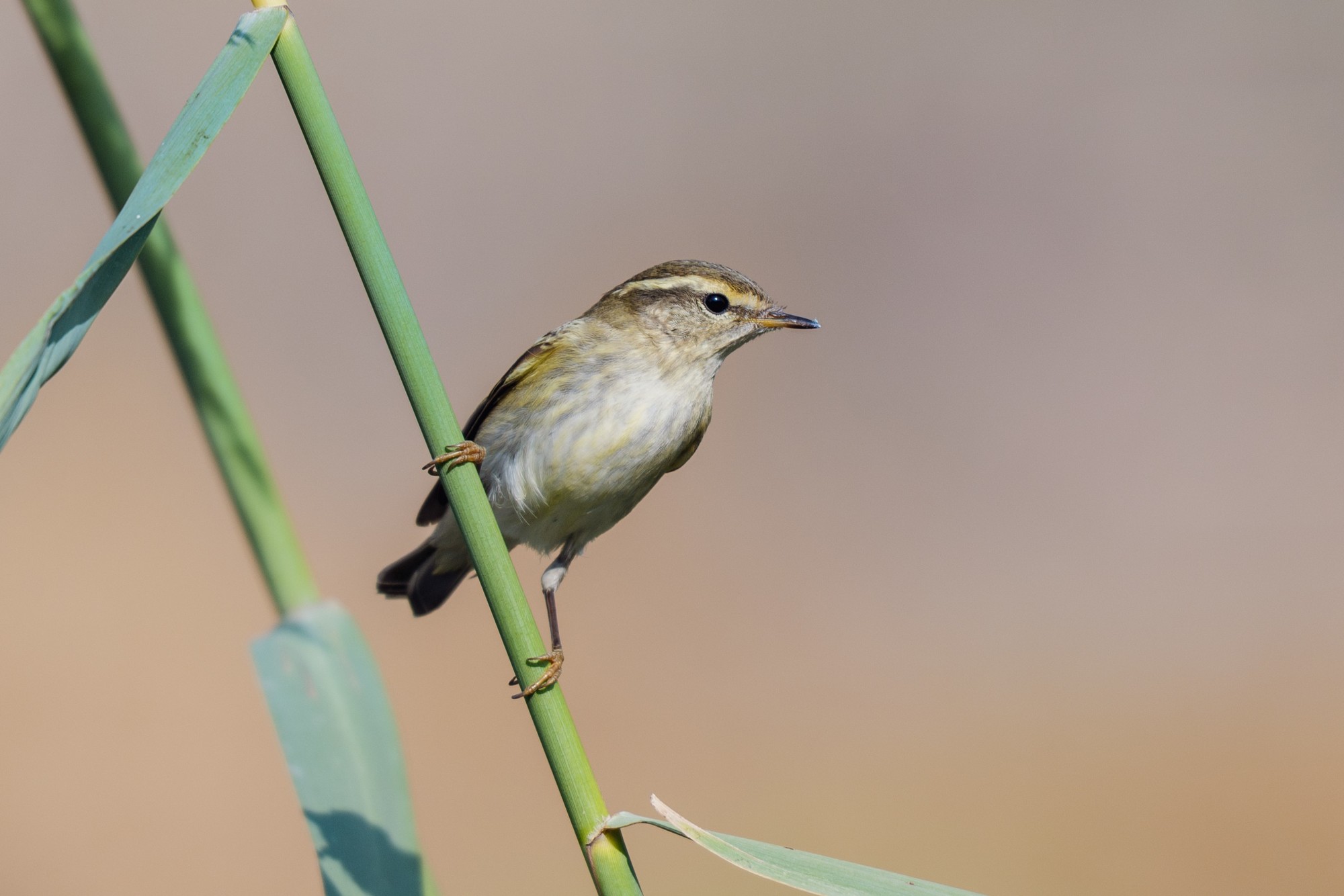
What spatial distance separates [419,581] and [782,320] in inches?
57.6

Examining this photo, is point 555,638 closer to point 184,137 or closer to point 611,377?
point 611,377

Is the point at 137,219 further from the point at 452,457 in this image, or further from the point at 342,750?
the point at 342,750

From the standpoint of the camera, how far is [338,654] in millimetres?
1604

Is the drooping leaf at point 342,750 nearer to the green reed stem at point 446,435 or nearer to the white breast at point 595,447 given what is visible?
the green reed stem at point 446,435

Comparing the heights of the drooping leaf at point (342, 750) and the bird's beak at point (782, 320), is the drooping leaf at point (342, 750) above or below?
below

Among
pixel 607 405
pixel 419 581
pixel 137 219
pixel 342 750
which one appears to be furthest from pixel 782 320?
pixel 137 219

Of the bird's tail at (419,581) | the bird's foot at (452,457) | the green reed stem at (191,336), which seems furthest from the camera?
the bird's tail at (419,581)

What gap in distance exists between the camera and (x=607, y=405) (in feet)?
8.74

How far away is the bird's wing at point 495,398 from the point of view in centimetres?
290

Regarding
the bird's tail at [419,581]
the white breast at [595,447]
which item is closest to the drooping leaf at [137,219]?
the white breast at [595,447]

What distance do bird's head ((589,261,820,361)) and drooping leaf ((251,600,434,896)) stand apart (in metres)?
1.40

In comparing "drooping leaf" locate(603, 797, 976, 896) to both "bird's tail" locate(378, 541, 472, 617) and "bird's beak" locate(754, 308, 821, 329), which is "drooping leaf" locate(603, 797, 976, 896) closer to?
"bird's beak" locate(754, 308, 821, 329)

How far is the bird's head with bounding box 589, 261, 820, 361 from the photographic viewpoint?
2.83 metres

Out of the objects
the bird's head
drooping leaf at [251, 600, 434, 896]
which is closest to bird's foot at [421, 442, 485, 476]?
drooping leaf at [251, 600, 434, 896]
